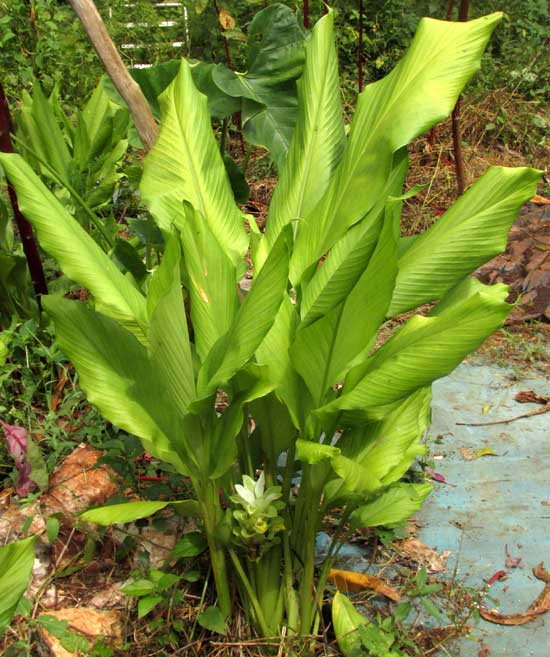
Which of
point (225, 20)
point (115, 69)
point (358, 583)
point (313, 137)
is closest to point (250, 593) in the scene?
point (358, 583)

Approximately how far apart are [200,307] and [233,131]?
382 centimetres

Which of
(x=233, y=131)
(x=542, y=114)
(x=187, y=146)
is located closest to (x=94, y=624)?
(x=187, y=146)

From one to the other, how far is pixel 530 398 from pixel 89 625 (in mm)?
1526

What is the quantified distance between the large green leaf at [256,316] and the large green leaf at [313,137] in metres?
0.37

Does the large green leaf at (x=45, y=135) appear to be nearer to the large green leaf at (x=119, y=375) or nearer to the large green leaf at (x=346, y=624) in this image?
the large green leaf at (x=119, y=375)

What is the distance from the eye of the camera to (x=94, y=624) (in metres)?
1.66

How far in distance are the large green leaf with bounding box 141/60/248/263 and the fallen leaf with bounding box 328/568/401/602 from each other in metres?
0.72

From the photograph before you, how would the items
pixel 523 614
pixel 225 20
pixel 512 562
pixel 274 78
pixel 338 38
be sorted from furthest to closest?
pixel 338 38
pixel 225 20
pixel 274 78
pixel 512 562
pixel 523 614

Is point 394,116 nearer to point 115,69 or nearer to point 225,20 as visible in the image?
point 115,69

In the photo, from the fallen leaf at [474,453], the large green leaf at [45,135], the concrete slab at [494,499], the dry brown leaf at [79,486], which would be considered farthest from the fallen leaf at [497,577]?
the large green leaf at [45,135]

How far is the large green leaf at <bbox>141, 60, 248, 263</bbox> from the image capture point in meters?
1.63

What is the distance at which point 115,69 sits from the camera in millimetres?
1805

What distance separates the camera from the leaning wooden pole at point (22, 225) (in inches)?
84.4

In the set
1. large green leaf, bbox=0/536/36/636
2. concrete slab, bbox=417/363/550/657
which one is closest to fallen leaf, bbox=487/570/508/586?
concrete slab, bbox=417/363/550/657
